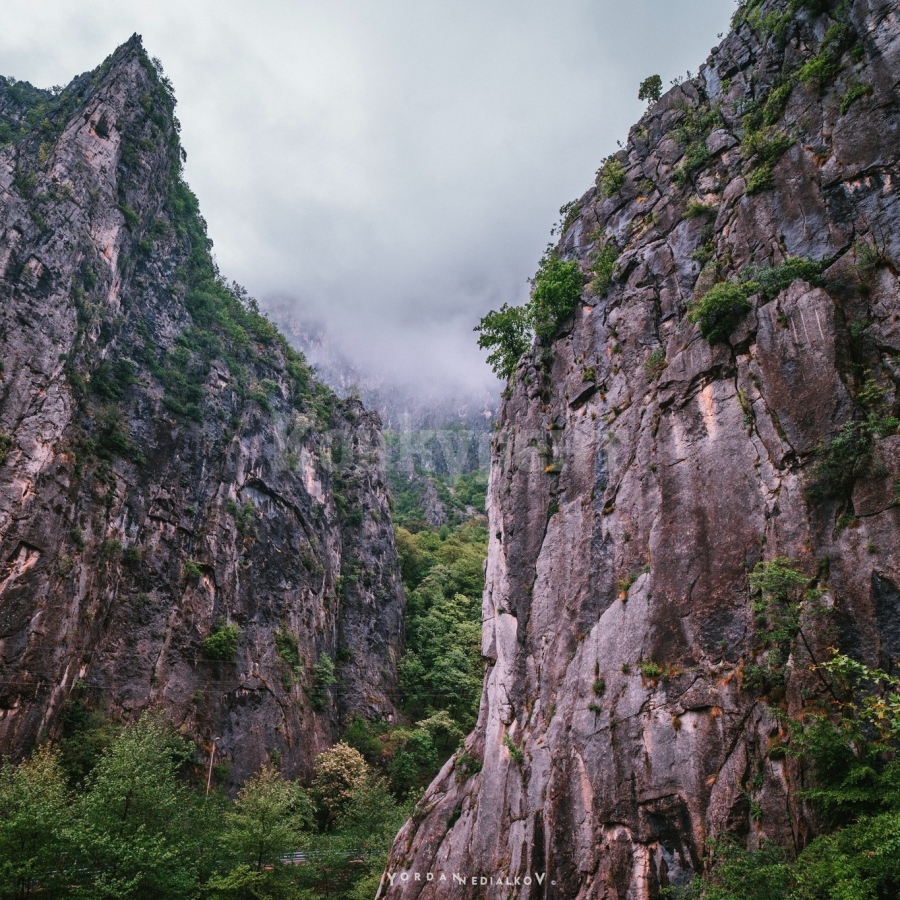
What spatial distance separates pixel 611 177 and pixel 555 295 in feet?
20.3

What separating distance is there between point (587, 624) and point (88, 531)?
91.7 ft

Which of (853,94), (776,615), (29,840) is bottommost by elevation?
(29,840)

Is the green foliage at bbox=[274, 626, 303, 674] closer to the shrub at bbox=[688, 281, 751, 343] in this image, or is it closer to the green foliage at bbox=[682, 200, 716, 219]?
the shrub at bbox=[688, 281, 751, 343]

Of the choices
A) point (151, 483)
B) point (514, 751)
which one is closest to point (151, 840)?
point (514, 751)

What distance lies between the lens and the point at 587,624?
15516 millimetres

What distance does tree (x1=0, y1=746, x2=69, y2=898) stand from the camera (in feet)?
51.0

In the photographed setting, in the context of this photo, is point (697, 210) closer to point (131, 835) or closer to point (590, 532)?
point (590, 532)

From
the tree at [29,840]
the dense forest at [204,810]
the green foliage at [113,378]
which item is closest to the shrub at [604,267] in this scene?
the dense forest at [204,810]

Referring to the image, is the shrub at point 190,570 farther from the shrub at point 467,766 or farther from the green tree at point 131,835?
the shrub at point 467,766

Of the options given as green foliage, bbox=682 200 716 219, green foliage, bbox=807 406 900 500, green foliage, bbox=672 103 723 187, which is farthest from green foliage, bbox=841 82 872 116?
green foliage, bbox=807 406 900 500

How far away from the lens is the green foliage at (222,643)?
33.5m

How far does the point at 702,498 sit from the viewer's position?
13.6 metres

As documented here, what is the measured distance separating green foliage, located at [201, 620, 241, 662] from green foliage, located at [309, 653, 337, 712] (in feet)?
25.5

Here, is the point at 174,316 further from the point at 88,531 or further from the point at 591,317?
the point at 591,317
